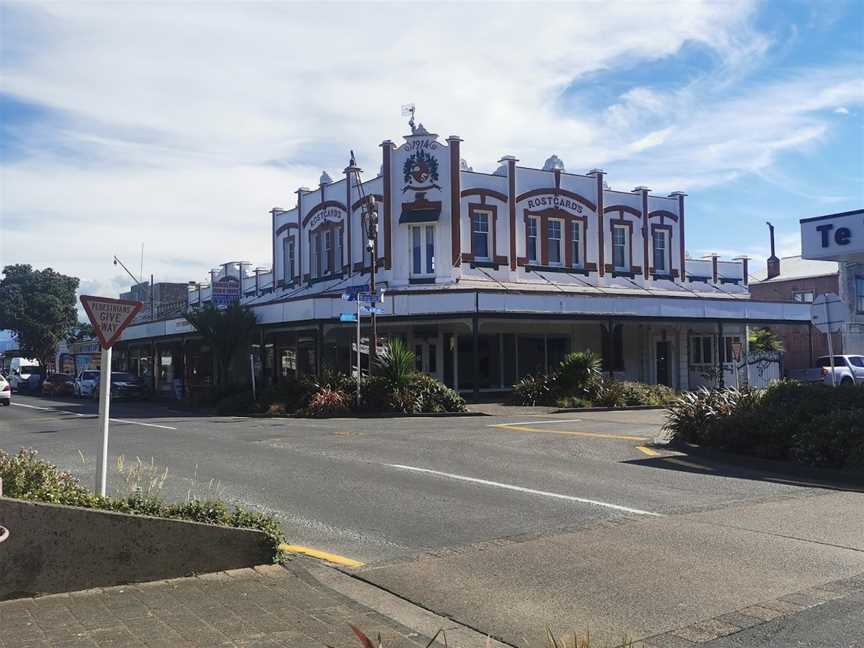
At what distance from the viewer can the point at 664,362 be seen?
37.7m

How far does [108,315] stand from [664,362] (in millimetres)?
32743

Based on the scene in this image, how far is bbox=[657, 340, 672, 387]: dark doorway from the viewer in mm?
37500

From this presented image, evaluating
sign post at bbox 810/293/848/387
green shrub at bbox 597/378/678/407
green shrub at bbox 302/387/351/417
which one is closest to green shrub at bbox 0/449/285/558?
sign post at bbox 810/293/848/387

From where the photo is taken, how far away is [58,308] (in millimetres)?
65812

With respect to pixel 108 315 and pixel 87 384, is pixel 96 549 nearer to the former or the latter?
→ pixel 108 315

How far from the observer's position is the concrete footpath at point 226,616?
16.7 feet

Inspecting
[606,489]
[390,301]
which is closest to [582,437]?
[606,489]

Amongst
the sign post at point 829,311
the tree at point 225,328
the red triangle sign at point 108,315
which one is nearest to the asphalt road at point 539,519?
the red triangle sign at point 108,315

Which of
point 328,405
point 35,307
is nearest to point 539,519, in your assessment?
point 328,405

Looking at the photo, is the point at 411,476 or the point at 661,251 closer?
the point at 411,476

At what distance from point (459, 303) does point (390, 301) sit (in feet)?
8.24

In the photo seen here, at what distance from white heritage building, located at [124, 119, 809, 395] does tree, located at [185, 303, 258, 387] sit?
0.76 meters

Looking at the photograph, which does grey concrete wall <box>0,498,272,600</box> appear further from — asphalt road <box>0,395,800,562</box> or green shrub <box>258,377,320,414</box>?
green shrub <box>258,377,320,414</box>

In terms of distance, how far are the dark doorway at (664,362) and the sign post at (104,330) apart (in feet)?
105
